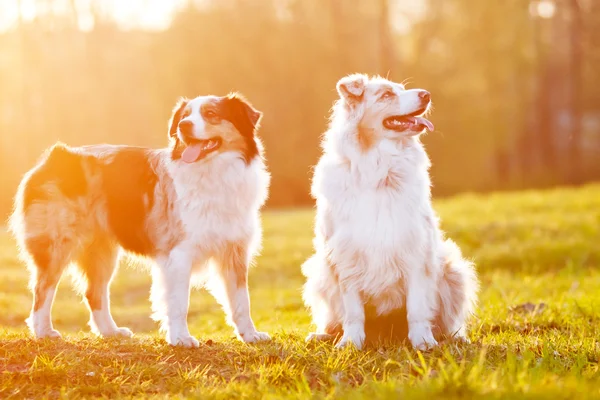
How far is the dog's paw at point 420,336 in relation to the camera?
5453 mm

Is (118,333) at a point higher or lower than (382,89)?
lower

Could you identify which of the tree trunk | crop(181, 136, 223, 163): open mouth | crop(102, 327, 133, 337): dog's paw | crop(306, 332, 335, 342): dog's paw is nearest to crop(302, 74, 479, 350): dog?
crop(306, 332, 335, 342): dog's paw

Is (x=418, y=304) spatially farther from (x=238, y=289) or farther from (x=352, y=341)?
(x=238, y=289)

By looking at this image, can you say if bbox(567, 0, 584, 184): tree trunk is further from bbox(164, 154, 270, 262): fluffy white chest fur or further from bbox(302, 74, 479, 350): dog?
bbox(164, 154, 270, 262): fluffy white chest fur

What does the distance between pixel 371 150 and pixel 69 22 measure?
26.1 metres

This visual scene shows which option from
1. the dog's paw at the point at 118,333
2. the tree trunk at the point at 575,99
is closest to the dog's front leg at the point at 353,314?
the dog's paw at the point at 118,333

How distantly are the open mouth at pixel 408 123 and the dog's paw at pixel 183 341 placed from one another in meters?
2.28

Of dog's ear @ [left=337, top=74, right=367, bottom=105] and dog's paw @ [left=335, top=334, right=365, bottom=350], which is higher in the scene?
dog's ear @ [left=337, top=74, right=367, bottom=105]

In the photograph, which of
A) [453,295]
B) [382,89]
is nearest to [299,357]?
[453,295]

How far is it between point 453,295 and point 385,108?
5.51 feet

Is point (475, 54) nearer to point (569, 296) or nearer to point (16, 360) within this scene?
point (569, 296)

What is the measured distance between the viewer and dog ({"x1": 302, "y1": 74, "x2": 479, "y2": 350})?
5.49m

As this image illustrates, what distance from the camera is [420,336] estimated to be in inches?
217

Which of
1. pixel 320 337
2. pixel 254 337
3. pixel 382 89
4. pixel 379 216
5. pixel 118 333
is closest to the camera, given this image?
pixel 379 216
